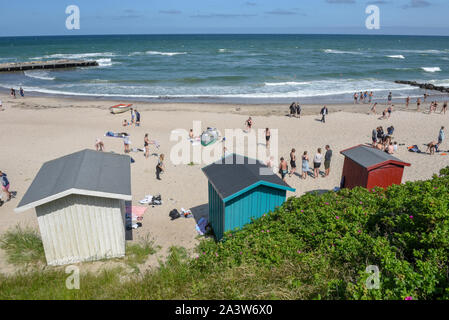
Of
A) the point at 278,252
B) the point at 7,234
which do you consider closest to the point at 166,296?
the point at 278,252

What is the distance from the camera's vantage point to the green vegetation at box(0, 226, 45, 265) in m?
9.15

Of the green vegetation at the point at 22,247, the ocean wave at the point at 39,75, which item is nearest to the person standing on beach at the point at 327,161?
the green vegetation at the point at 22,247

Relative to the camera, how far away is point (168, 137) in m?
21.2

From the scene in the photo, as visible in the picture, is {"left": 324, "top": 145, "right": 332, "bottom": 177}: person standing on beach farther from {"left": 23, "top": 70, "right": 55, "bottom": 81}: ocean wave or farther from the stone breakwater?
{"left": 23, "top": 70, "right": 55, "bottom": 81}: ocean wave

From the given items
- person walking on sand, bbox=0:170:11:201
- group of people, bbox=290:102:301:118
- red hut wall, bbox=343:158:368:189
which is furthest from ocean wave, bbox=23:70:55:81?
red hut wall, bbox=343:158:368:189

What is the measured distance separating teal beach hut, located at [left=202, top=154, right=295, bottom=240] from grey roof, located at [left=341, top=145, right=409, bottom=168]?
3543 millimetres

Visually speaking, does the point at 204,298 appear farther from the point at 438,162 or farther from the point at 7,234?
the point at 438,162

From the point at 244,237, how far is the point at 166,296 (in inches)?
97.9

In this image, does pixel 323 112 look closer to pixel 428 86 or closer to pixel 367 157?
pixel 367 157

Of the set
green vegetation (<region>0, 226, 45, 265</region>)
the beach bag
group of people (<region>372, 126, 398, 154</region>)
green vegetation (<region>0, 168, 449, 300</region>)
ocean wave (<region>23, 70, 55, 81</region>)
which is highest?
ocean wave (<region>23, 70, 55, 81</region>)

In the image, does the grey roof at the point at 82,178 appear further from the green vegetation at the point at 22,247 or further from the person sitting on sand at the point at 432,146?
the person sitting on sand at the point at 432,146

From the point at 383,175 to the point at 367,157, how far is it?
0.83m

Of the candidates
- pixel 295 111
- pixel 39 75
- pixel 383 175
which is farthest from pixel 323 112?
pixel 39 75

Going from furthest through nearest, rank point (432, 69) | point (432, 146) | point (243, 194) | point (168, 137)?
point (432, 69) < point (168, 137) < point (432, 146) < point (243, 194)
